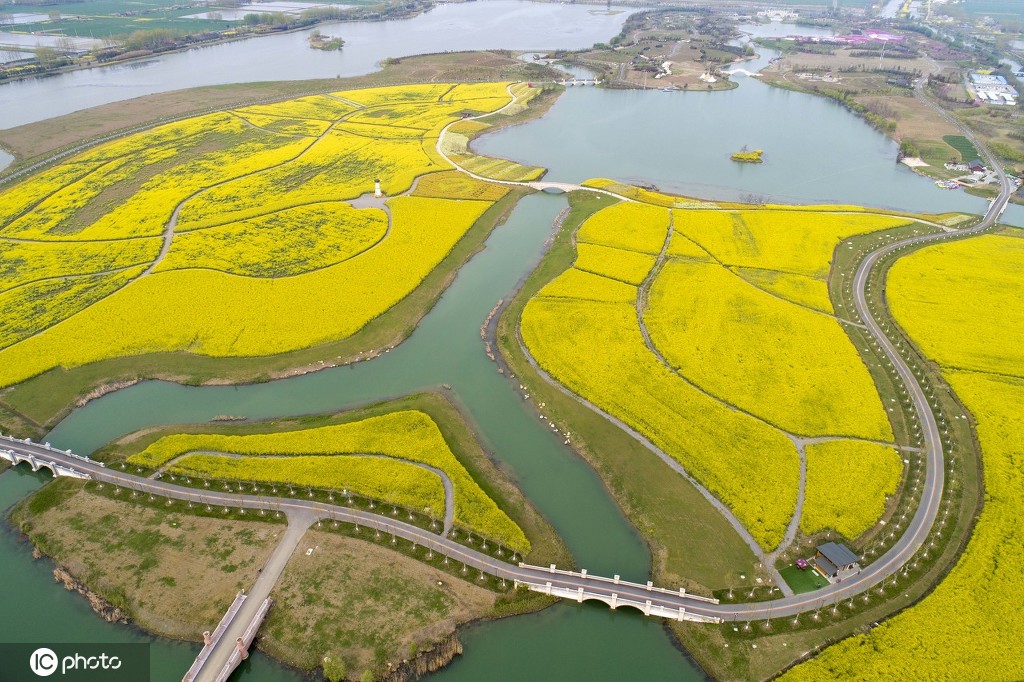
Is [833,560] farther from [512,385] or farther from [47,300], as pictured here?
[47,300]

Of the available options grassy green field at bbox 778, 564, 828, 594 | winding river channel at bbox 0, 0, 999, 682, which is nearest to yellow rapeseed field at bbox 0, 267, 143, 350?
winding river channel at bbox 0, 0, 999, 682

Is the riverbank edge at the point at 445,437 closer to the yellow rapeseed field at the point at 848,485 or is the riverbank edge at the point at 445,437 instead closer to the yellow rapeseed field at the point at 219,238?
the yellow rapeseed field at the point at 219,238

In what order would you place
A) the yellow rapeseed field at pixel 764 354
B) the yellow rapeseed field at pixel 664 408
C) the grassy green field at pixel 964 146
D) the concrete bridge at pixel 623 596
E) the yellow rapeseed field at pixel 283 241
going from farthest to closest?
the grassy green field at pixel 964 146
the yellow rapeseed field at pixel 283 241
the yellow rapeseed field at pixel 764 354
the yellow rapeseed field at pixel 664 408
the concrete bridge at pixel 623 596

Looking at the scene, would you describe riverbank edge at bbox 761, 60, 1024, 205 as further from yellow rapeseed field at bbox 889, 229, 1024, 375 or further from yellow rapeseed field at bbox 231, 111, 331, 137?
yellow rapeseed field at bbox 231, 111, 331, 137

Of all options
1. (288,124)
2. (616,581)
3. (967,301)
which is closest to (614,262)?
(967,301)

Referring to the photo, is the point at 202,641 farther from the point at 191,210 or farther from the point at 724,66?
the point at 724,66

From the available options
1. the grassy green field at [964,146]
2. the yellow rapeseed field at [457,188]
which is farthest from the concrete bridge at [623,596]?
the grassy green field at [964,146]
